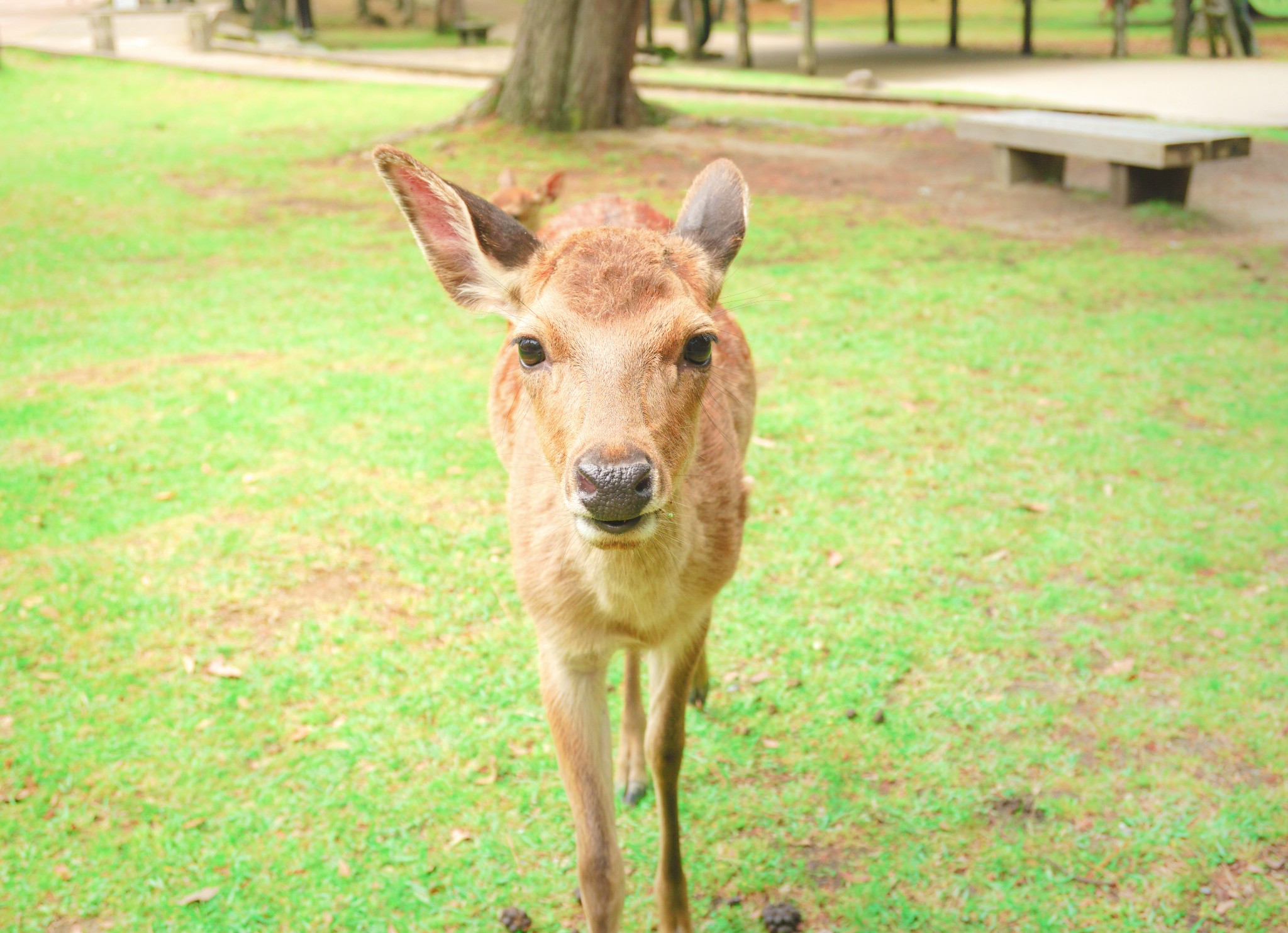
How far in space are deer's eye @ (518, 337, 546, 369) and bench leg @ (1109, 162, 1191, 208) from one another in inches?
399

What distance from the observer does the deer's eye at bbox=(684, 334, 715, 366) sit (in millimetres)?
2879

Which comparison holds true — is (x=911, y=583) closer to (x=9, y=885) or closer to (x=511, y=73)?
(x=9, y=885)

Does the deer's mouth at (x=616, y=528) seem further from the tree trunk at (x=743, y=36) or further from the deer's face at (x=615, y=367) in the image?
the tree trunk at (x=743, y=36)

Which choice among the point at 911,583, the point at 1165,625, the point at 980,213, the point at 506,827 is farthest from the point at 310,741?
the point at 980,213

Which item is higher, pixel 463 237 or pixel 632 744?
pixel 463 237

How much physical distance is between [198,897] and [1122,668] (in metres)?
3.56

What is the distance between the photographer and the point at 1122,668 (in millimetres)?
4488

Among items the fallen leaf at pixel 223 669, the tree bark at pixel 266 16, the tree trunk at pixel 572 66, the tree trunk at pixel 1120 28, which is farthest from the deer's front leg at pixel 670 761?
the tree bark at pixel 266 16

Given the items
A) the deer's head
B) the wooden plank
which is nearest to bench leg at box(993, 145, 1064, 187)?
the wooden plank

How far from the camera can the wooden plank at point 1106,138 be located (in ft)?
33.4

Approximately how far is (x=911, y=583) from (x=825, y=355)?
2909 mm

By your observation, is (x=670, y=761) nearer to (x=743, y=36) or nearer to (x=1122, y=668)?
(x=1122, y=668)

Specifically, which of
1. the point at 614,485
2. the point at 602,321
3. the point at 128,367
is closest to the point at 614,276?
the point at 602,321

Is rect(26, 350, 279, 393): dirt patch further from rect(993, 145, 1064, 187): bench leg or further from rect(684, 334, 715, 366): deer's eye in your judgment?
rect(993, 145, 1064, 187): bench leg
